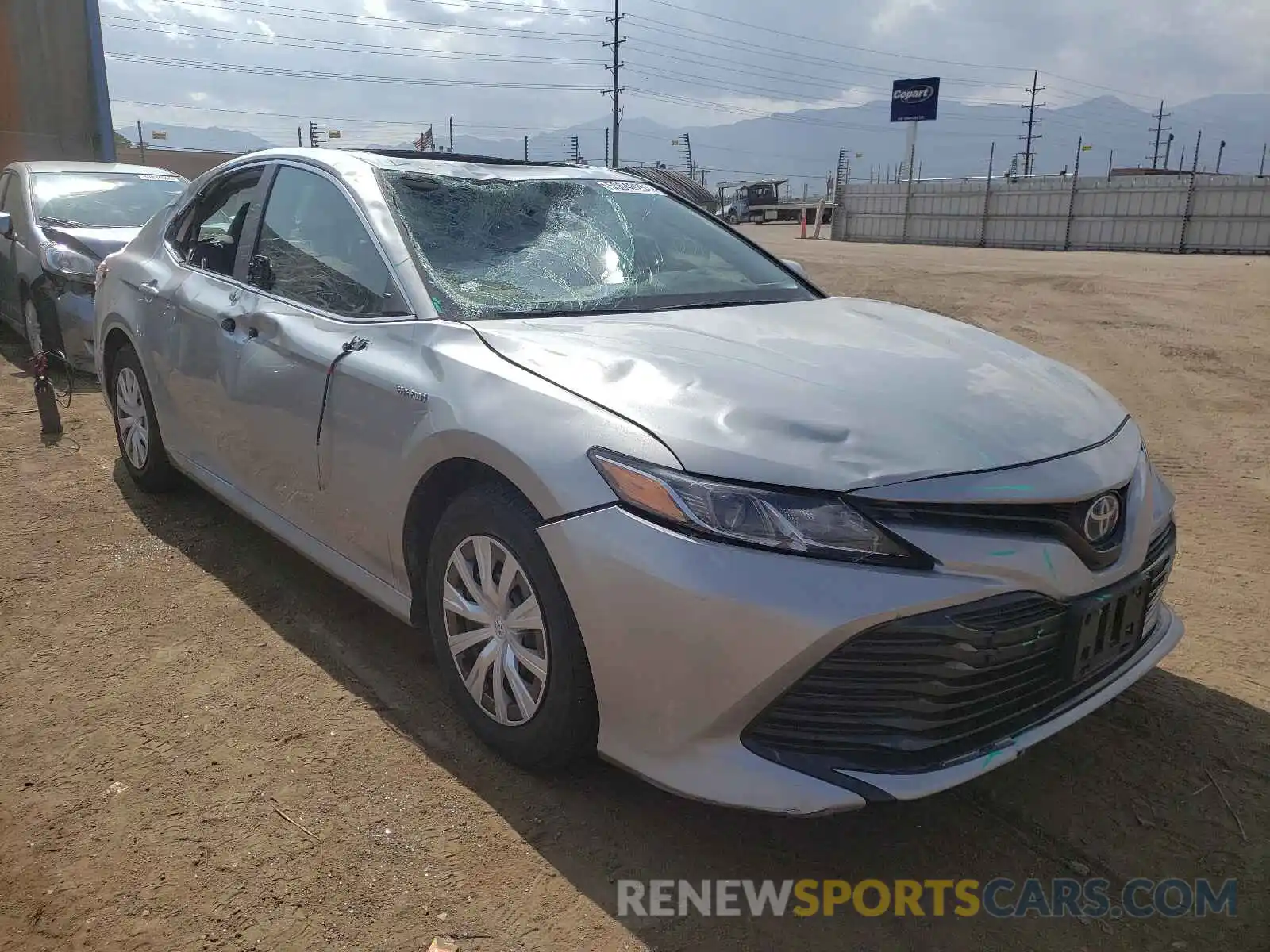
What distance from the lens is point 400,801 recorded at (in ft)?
8.18

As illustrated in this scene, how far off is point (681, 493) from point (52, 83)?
17552 millimetres

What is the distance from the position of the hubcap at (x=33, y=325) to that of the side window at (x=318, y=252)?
5.00 m

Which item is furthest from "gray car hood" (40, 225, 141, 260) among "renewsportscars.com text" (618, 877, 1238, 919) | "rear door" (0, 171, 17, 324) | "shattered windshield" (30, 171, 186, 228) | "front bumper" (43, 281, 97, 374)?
"renewsportscars.com text" (618, 877, 1238, 919)

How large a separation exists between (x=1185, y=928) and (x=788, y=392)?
4.79 ft

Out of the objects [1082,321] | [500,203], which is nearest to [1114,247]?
[1082,321]

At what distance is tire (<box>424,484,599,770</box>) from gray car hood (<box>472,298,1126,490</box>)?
1.28 ft

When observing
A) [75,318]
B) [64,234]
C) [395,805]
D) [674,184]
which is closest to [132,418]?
[395,805]

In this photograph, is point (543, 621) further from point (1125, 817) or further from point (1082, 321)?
point (1082, 321)

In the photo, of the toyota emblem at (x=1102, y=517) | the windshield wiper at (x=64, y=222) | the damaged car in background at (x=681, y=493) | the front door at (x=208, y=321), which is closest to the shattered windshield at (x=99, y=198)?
the windshield wiper at (x=64, y=222)

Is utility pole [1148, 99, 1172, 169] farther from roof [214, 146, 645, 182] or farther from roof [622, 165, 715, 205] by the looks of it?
roof [214, 146, 645, 182]

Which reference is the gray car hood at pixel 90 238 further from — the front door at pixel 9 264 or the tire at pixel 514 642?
the tire at pixel 514 642

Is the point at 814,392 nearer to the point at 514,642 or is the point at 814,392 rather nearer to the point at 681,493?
the point at 681,493

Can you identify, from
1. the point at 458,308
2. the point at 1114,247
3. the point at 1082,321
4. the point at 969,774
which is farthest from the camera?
the point at 1114,247

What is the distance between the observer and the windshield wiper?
7719 mm
